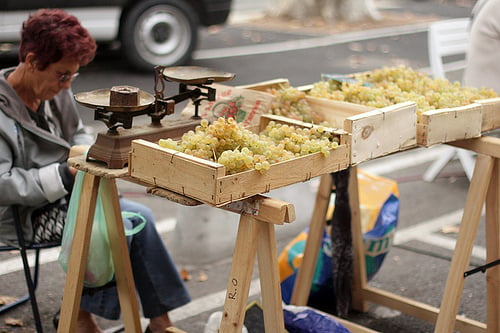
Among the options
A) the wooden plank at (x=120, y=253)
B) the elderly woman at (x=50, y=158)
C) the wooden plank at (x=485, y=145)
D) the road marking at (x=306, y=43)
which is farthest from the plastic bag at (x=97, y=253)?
the road marking at (x=306, y=43)

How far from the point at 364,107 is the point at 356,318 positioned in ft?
4.34

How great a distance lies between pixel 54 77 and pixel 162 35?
232 inches

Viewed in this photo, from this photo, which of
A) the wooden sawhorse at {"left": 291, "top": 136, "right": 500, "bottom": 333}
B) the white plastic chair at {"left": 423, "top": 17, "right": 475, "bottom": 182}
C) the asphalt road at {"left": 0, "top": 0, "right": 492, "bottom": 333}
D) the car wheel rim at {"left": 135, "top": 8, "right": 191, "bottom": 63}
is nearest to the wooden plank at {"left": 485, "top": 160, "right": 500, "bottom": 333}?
the wooden sawhorse at {"left": 291, "top": 136, "right": 500, "bottom": 333}

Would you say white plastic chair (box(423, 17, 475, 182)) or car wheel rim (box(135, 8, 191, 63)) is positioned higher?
white plastic chair (box(423, 17, 475, 182))

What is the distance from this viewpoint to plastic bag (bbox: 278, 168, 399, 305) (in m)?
3.71

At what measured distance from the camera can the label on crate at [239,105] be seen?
9.32 feet


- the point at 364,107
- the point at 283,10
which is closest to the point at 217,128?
the point at 364,107

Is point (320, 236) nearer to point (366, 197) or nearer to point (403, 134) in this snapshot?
point (366, 197)

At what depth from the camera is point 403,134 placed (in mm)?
2742

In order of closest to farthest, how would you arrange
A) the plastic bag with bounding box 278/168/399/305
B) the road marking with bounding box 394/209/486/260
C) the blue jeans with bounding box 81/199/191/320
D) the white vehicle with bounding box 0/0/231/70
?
the blue jeans with bounding box 81/199/191/320, the plastic bag with bounding box 278/168/399/305, the road marking with bounding box 394/209/486/260, the white vehicle with bounding box 0/0/231/70

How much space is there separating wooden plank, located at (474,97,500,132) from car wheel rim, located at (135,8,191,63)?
242 inches

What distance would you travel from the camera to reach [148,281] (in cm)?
326

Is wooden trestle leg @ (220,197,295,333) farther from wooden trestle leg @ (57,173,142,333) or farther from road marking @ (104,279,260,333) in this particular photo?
road marking @ (104,279,260,333)

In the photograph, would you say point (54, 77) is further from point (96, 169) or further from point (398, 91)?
point (398, 91)
